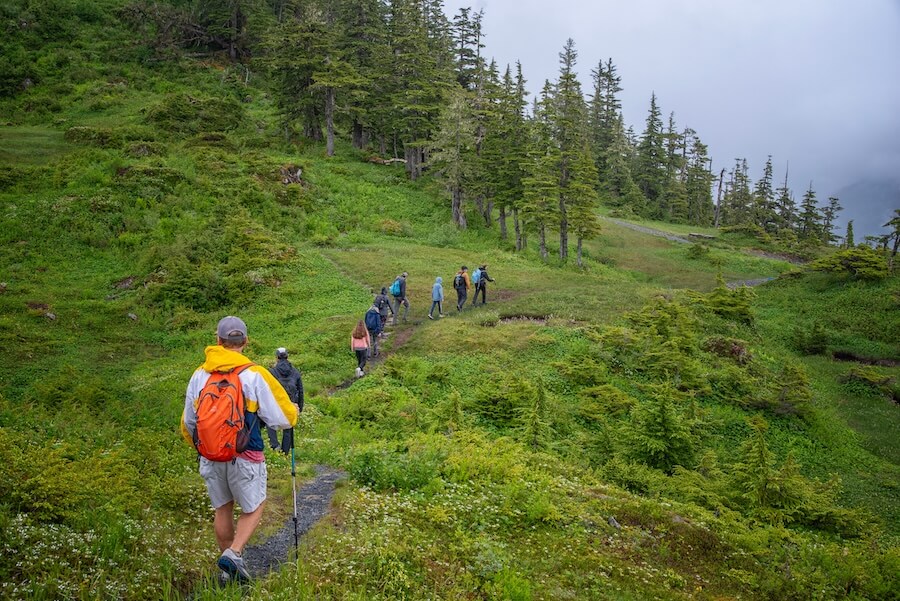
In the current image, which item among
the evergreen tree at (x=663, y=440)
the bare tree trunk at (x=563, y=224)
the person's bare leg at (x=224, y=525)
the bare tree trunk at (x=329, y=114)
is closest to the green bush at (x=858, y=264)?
the bare tree trunk at (x=563, y=224)

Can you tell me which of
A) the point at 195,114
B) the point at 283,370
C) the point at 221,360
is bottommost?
the point at 283,370

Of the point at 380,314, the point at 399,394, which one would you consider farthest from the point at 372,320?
the point at 399,394

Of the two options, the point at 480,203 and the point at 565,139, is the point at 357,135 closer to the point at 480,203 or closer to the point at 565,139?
the point at 480,203

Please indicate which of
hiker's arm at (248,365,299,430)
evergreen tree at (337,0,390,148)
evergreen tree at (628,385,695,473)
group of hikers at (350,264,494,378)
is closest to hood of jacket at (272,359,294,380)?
hiker's arm at (248,365,299,430)

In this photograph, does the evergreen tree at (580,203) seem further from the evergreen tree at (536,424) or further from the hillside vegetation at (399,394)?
the evergreen tree at (536,424)

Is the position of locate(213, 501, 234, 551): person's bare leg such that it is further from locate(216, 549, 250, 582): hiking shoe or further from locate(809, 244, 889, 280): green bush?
locate(809, 244, 889, 280): green bush

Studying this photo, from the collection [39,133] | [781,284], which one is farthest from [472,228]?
[39,133]

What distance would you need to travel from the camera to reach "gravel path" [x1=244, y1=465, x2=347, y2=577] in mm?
5871

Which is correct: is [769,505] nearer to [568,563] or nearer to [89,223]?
[568,563]

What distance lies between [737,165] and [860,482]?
88.4 m

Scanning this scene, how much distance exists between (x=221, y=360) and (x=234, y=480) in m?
1.16

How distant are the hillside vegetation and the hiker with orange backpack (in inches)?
21.0

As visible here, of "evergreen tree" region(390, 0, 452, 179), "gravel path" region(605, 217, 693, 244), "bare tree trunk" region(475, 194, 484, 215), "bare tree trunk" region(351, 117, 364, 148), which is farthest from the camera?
"gravel path" region(605, 217, 693, 244)

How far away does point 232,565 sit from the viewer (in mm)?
4832
